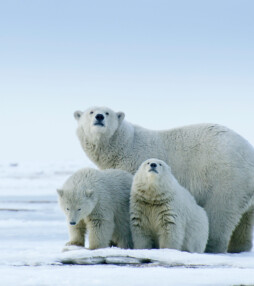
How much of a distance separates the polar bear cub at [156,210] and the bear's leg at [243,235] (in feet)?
5.93

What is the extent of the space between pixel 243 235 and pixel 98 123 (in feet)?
7.76

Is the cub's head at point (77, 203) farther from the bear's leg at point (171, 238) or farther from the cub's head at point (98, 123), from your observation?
the cub's head at point (98, 123)

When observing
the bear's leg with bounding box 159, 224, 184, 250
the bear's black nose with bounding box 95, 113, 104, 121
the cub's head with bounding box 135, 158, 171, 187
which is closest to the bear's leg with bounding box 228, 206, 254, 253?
the bear's leg with bounding box 159, 224, 184, 250

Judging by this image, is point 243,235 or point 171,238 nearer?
point 171,238

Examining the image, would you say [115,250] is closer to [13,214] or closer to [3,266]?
[3,266]

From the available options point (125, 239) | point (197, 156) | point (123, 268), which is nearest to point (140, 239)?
point (125, 239)

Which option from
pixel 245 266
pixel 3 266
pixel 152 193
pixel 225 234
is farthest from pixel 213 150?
pixel 3 266

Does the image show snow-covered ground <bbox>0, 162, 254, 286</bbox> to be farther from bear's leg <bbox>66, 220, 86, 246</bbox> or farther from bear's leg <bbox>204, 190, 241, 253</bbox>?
bear's leg <bbox>204, 190, 241, 253</bbox>

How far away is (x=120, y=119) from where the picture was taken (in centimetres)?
728

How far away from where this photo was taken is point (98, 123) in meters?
6.95

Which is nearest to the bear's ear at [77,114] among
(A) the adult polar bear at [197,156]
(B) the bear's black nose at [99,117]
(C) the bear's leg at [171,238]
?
(A) the adult polar bear at [197,156]

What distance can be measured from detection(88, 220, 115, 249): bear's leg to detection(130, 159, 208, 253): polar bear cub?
25cm

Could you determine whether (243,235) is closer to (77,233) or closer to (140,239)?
(140,239)

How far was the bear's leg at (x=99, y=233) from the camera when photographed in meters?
5.74
